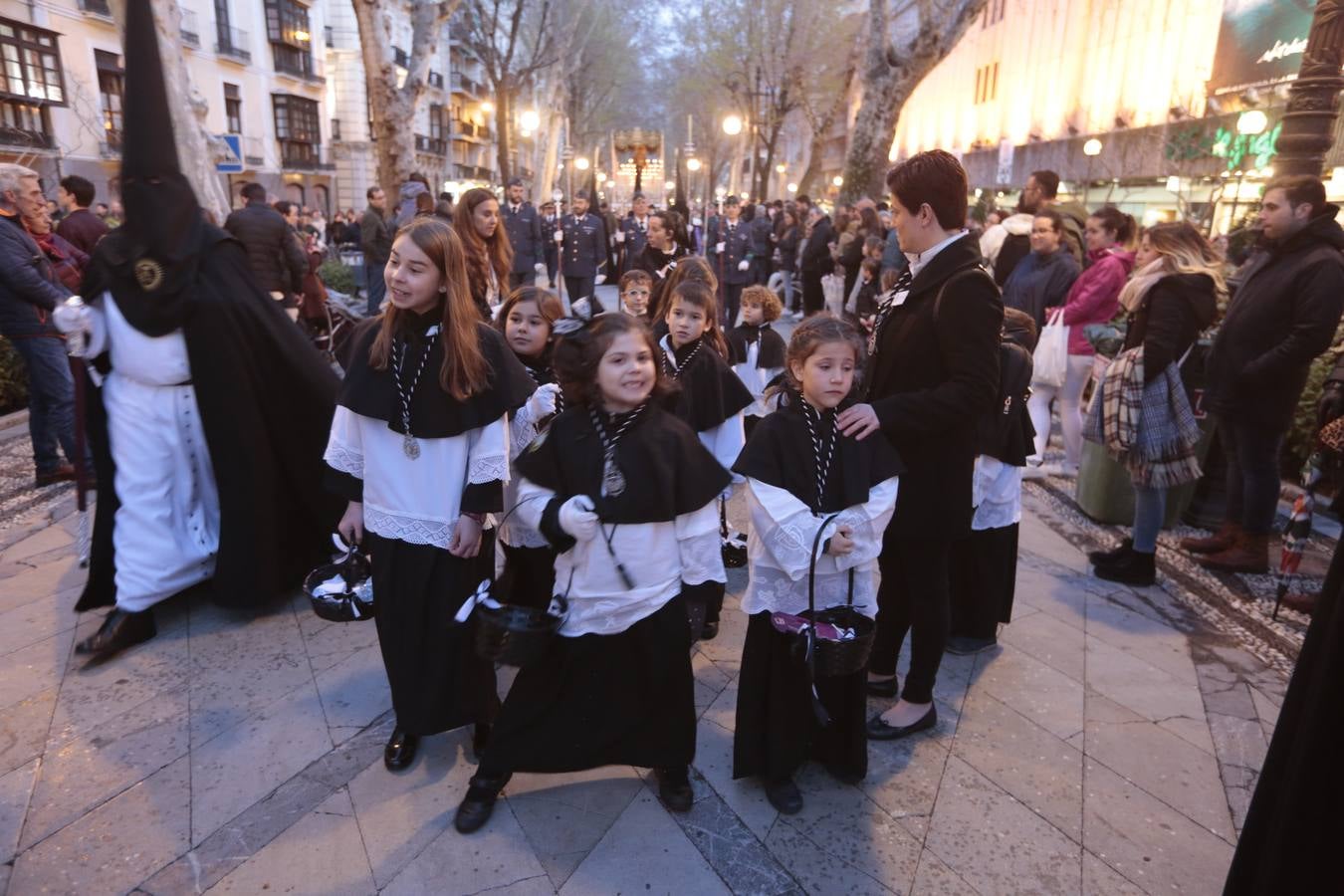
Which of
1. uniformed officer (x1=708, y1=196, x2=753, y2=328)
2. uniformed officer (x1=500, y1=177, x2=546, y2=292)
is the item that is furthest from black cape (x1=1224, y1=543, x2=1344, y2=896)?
uniformed officer (x1=500, y1=177, x2=546, y2=292)

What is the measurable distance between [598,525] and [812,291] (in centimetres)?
1170

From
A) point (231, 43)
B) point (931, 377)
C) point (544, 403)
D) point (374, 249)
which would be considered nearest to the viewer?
point (931, 377)

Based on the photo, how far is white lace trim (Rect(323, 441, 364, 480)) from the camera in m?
2.89

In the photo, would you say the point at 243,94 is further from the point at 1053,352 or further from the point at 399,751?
the point at 399,751

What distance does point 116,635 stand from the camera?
3.70 m

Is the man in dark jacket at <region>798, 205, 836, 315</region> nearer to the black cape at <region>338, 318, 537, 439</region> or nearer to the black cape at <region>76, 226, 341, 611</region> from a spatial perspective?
the black cape at <region>76, 226, 341, 611</region>

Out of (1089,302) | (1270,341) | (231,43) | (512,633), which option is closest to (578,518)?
(512,633)

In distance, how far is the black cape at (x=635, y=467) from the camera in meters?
2.49

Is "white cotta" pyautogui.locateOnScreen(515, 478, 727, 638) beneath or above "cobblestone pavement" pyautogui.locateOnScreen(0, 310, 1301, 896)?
above

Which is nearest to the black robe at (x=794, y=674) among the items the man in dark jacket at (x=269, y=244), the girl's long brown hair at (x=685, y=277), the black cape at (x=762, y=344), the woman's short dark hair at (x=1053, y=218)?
the girl's long brown hair at (x=685, y=277)

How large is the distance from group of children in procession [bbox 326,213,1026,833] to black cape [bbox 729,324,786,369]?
7.16 ft

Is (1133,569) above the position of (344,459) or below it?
below

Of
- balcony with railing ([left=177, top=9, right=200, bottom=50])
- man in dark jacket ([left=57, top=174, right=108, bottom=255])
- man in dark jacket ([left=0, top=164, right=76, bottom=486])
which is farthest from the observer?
balcony with railing ([left=177, top=9, right=200, bottom=50])

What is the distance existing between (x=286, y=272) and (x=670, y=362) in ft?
20.6
